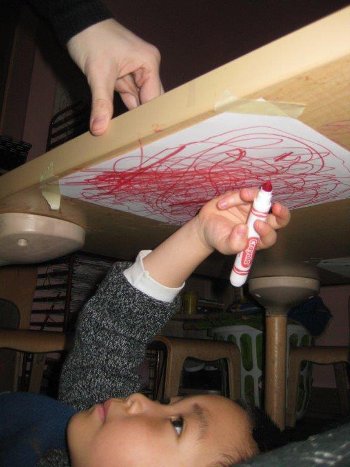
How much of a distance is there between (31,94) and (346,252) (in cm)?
237

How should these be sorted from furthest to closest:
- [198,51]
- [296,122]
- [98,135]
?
[198,51]
[98,135]
[296,122]

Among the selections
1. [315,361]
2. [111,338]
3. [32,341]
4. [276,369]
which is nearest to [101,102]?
[111,338]

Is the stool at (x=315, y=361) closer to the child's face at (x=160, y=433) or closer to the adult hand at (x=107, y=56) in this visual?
the child's face at (x=160, y=433)

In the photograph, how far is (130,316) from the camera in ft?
2.52

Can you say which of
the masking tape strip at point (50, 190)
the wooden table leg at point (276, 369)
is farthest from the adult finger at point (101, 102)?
the wooden table leg at point (276, 369)

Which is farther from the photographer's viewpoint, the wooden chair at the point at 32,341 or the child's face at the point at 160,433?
the wooden chair at the point at 32,341

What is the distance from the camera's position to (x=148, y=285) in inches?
29.4

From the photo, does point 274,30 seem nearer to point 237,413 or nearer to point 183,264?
point 183,264

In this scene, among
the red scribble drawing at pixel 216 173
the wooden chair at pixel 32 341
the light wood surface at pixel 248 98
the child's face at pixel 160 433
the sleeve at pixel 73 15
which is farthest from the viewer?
the wooden chair at pixel 32 341

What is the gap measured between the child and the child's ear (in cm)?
2

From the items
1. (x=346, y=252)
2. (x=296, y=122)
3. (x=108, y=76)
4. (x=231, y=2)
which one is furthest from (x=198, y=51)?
(x=296, y=122)

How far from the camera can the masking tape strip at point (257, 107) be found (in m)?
0.39

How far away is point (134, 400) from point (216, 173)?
1.29ft

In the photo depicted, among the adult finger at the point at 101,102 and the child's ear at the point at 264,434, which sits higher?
the adult finger at the point at 101,102
